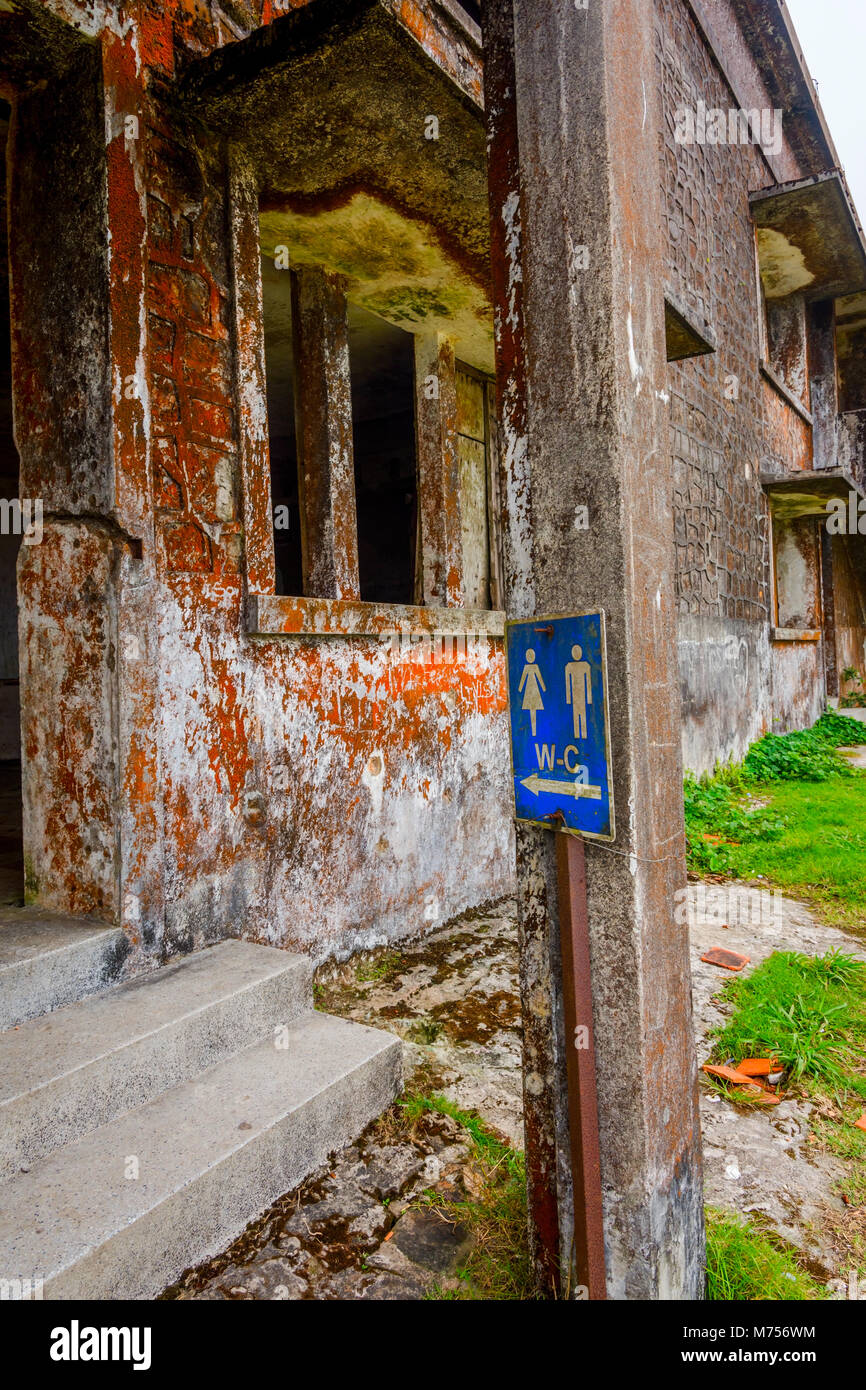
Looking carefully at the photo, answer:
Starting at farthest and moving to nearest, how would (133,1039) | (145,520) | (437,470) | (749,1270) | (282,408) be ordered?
(282,408)
(437,470)
(145,520)
(133,1039)
(749,1270)

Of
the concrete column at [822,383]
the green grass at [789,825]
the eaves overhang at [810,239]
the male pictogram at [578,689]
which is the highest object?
the eaves overhang at [810,239]

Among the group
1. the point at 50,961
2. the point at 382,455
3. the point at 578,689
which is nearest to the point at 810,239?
the point at 382,455

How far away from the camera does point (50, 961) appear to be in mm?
2008

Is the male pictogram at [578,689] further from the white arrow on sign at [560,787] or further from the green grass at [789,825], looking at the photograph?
the green grass at [789,825]

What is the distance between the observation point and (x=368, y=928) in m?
3.35

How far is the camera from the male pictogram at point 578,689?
135 centimetres

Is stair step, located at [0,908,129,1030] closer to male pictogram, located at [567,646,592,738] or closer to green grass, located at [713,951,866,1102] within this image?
male pictogram, located at [567,646,592,738]

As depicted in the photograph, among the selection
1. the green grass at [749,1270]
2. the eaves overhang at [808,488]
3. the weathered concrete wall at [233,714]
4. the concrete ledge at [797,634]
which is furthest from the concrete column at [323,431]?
the concrete ledge at [797,634]

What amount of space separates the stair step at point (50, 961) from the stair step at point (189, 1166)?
37 centimetres

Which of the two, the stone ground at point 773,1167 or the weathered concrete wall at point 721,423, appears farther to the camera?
the weathered concrete wall at point 721,423

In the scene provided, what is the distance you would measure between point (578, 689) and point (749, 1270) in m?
1.30

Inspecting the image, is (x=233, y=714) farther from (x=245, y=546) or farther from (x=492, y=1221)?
(x=492, y=1221)

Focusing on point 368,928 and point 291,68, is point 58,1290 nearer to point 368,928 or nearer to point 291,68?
point 368,928
